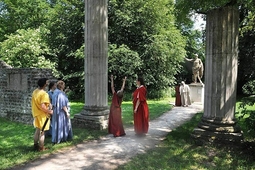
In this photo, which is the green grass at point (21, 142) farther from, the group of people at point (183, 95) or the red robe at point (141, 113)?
the group of people at point (183, 95)

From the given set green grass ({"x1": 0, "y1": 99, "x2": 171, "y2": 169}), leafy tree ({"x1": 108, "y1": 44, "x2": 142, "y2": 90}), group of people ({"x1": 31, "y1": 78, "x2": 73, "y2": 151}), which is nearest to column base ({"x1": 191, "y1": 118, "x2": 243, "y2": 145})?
green grass ({"x1": 0, "y1": 99, "x2": 171, "y2": 169})

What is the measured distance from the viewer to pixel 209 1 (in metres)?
7.77

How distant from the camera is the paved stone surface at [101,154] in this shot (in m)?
4.84

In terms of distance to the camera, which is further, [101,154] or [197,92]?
[197,92]

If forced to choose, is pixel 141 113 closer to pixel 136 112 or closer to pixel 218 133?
pixel 136 112

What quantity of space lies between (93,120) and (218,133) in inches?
150

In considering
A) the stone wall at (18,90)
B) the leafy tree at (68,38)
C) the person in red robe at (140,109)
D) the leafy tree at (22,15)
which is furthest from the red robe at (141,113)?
the leafy tree at (22,15)

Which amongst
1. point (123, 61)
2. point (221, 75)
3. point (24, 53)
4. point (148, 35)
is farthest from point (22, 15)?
point (221, 75)

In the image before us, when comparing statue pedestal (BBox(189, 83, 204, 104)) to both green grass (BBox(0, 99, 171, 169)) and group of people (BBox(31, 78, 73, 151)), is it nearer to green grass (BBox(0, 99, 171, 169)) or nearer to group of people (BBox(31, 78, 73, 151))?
green grass (BBox(0, 99, 171, 169))

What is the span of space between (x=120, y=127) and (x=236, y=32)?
157 inches

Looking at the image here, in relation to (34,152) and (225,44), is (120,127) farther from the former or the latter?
(225,44)

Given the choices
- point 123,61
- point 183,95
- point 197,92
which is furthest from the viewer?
point 123,61

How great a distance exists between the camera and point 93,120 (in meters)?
7.80

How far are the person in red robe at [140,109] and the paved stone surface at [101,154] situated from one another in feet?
0.94
